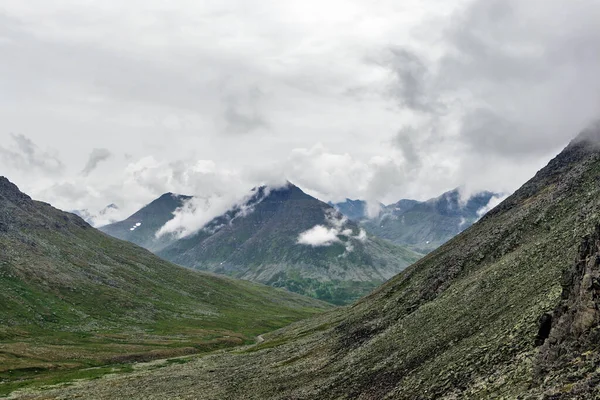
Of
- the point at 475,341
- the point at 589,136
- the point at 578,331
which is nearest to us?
the point at 578,331

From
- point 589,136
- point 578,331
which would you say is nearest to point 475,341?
point 578,331

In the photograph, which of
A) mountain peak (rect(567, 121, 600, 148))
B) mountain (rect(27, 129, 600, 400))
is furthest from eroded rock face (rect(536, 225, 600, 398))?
mountain peak (rect(567, 121, 600, 148))

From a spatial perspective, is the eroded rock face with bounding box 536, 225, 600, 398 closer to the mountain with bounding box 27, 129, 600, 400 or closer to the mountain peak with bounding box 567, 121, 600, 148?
the mountain with bounding box 27, 129, 600, 400

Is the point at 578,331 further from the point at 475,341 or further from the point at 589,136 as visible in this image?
the point at 589,136

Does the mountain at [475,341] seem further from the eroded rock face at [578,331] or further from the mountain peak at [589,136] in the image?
the mountain peak at [589,136]

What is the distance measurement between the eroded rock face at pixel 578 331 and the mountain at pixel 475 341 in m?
0.11

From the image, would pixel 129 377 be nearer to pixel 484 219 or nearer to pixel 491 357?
pixel 491 357

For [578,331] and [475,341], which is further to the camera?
[475,341]

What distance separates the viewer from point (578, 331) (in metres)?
36.3

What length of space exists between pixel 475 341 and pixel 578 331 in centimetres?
1499

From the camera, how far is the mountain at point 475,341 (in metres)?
36.1

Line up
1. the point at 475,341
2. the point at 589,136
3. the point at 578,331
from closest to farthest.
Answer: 1. the point at 578,331
2. the point at 475,341
3. the point at 589,136

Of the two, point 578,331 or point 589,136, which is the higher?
point 589,136

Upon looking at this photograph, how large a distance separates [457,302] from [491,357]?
28652mm
